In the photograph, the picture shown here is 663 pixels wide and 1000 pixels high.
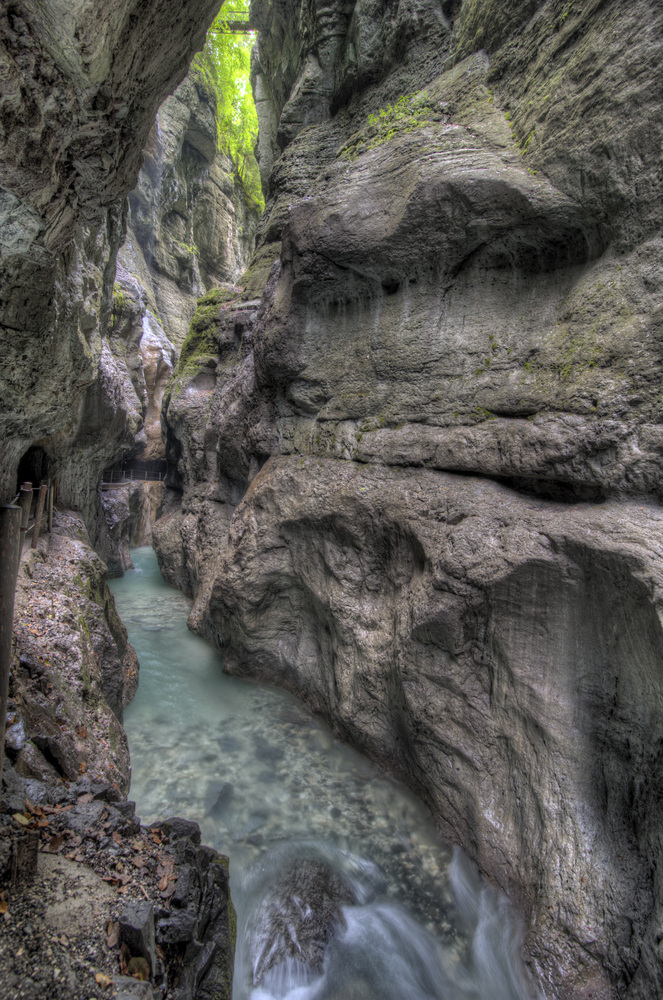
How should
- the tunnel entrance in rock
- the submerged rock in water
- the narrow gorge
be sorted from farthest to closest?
the tunnel entrance in rock → the submerged rock in water → the narrow gorge

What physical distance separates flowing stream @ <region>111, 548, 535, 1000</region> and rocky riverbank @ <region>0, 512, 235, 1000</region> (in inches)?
31.3

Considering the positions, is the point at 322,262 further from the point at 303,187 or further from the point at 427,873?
the point at 427,873

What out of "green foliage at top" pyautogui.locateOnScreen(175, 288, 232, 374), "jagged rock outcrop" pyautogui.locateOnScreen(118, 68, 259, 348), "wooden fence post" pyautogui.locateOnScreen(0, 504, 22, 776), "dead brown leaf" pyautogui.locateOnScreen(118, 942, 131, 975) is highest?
"jagged rock outcrop" pyautogui.locateOnScreen(118, 68, 259, 348)

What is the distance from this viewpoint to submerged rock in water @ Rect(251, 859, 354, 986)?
371 centimetres

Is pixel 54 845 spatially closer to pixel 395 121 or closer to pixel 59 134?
pixel 59 134

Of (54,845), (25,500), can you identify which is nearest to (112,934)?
(54,845)

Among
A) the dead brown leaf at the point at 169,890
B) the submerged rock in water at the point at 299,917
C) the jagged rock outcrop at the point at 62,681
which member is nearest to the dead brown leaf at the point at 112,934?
the dead brown leaf at the point at 169,890

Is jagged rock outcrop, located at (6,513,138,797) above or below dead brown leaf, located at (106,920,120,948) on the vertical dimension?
above

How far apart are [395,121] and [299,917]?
9549 mm

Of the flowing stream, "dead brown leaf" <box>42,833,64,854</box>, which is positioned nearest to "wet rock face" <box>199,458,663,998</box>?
the flowing stream

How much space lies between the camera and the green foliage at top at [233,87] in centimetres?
1939

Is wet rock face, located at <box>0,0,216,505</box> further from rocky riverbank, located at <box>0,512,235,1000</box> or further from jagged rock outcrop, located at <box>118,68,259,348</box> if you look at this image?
jagged rock outcrop, located at <box>118,68,259,348</box>

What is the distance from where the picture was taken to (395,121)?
22.3 ft

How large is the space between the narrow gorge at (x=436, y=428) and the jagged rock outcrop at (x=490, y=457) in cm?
3
